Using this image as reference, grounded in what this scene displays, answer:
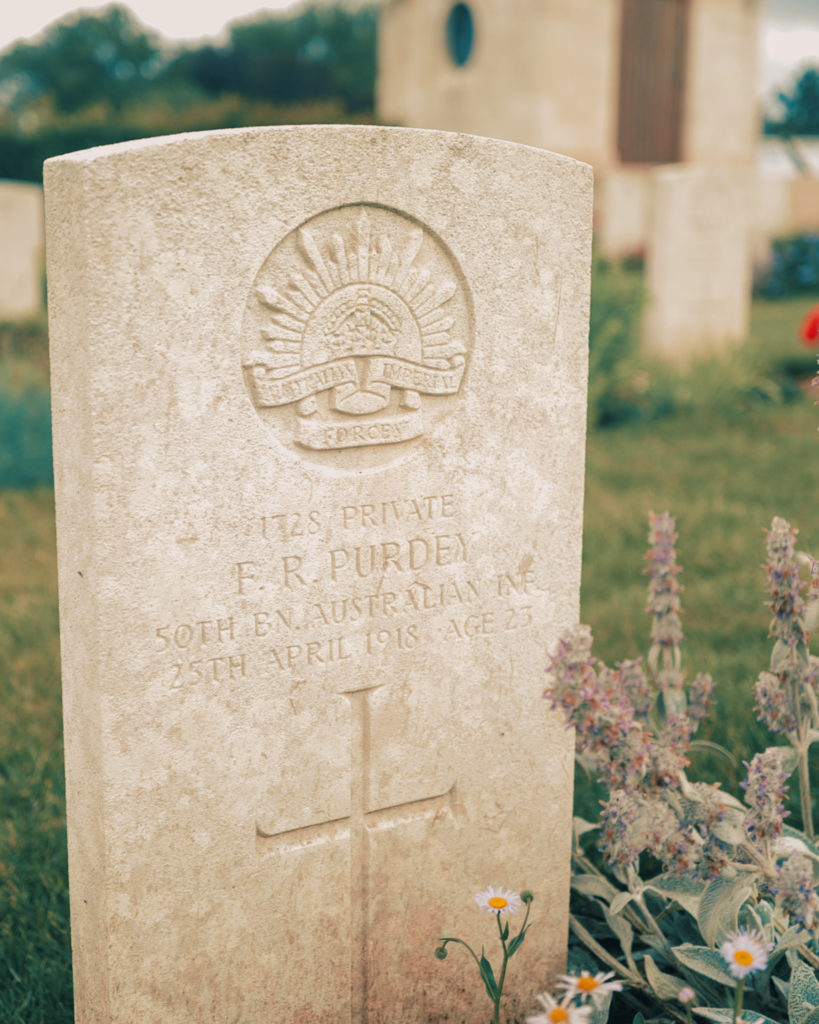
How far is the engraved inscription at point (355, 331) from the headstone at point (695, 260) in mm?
6546

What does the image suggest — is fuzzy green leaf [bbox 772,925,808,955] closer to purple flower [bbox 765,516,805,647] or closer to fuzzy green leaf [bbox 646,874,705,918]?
fuzzy green leaf [bbox 646,874,705,918]

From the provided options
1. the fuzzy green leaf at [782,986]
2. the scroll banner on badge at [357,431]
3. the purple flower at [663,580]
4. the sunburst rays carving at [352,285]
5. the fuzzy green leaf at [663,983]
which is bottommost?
the fuzzy green leaf at [663,983]

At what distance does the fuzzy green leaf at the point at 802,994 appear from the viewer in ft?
6.18

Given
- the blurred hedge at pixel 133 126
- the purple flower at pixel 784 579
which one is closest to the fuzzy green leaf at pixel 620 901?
the purple flower at pixel 784 579

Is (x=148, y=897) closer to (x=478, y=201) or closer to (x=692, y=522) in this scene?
(x=478, y=201)

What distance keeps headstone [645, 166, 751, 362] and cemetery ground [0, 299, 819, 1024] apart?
40 cm

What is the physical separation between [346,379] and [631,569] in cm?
297

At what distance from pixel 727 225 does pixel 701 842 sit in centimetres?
718

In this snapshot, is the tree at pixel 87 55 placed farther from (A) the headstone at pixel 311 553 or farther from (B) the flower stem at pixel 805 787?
(B) the flower stem at pixel 805 787

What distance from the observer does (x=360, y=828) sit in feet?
6.81

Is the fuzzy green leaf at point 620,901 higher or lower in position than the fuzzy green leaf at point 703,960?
higher

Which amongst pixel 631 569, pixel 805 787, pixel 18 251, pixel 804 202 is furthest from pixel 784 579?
pixel 804 202

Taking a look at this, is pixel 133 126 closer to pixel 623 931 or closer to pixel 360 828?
pixel 360 828

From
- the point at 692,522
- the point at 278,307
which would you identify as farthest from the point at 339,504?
the point at 692,522
